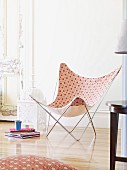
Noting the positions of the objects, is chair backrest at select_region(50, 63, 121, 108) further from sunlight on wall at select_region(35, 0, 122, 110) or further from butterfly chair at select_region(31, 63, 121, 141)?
sunlight on wall at select_region(35, 0, 122, 110)

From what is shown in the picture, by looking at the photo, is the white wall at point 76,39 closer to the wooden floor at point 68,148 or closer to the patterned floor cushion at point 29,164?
the wooden floor at point 68,148

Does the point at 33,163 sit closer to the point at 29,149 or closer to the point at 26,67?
the point at 29,149

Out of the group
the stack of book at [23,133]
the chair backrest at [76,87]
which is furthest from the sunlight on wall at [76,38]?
the stack of book at [23,133]

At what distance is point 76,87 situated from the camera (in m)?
5.44

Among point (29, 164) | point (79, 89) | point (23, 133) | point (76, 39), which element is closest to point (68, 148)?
point (23, 133)

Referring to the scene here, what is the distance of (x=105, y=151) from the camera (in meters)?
4.10

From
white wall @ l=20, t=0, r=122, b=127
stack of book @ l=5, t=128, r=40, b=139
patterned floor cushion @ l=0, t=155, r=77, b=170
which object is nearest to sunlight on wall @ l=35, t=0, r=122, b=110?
white wall @ l=20, t=0, r=122, b=127

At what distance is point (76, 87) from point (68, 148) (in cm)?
132

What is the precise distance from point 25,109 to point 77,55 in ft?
3.52

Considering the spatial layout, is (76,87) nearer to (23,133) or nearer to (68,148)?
(23,133)

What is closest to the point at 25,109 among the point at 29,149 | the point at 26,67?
the point at 26,67

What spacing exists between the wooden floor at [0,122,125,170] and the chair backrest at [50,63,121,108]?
43cm

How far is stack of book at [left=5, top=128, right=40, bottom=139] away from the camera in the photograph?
4.92 m

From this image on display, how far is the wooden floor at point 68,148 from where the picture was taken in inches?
143
